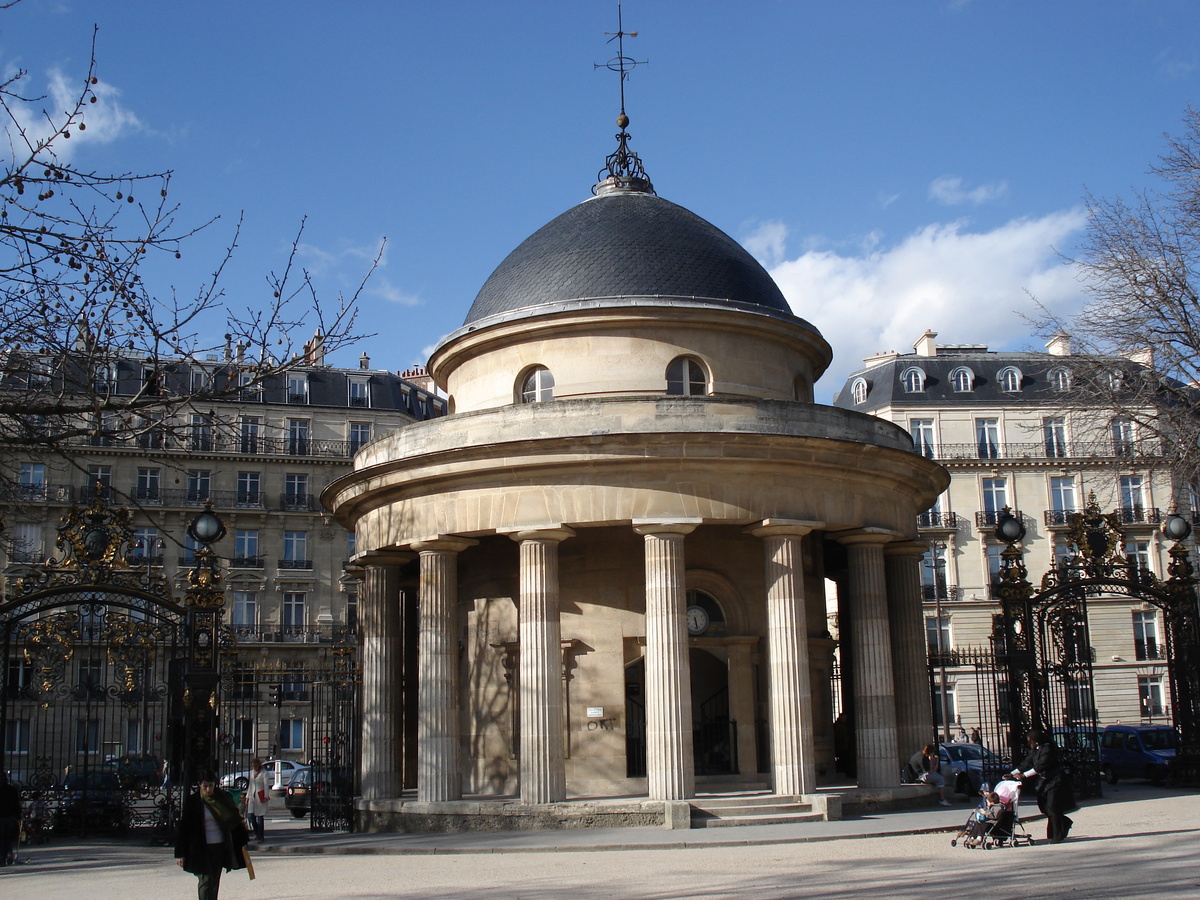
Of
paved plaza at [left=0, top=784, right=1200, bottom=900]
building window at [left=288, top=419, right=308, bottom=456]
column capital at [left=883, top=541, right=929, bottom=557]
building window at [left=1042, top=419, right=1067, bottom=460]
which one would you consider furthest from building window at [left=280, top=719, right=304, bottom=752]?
building window at [left=1042, top=419, right=1067, bottom=460]

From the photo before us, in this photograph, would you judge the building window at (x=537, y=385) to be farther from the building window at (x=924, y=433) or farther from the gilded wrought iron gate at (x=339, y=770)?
the building window at (x=924, y=433)

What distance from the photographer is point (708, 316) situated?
2391cm

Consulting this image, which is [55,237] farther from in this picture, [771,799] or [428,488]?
[771,799]

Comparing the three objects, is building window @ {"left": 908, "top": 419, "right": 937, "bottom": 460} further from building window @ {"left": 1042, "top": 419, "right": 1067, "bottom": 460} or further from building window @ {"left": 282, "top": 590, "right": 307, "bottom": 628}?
building window @ {"left": 282, "top": 590, "right": 307, "bottom": 628}

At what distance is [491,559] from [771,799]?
7219mm

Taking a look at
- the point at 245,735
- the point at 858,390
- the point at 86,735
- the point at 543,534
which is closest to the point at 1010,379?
the point at 858,390

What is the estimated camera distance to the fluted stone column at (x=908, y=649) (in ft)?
81.7

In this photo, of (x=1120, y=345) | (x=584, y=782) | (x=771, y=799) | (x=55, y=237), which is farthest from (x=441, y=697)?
(x=1120, y=345)

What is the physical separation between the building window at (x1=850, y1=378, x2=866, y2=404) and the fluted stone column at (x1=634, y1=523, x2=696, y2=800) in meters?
40.1

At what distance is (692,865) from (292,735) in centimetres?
3738

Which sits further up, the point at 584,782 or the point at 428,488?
the point at 428,488

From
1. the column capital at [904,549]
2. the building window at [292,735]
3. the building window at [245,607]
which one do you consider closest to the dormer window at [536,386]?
the column capital at [904,549]

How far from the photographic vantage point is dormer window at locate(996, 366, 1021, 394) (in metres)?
57.7

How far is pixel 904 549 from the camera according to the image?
25000mm
